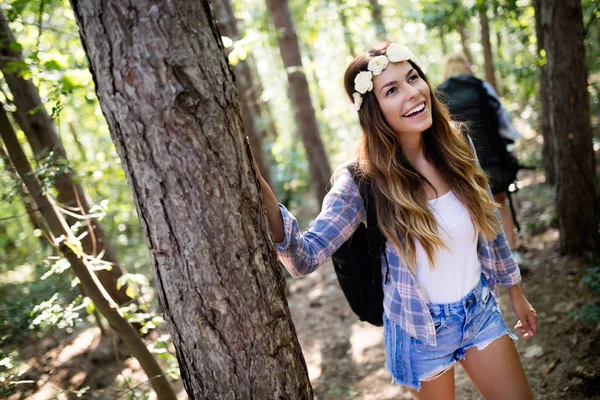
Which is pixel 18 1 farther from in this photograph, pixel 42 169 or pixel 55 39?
pixel 55 39

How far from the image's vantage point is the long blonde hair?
200 centimetres

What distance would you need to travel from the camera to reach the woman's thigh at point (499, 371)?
6.61 ft

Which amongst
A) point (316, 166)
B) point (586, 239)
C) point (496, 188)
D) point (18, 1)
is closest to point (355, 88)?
point (18, 1)

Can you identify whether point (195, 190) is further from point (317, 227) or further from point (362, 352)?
point (362, 352)

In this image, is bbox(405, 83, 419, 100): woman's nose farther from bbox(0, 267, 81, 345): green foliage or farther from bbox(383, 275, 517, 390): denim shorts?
bbox(0, 267, 81, 345): green foliage

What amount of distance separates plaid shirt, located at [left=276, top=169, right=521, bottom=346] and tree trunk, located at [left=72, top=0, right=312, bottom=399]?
25 centimetres

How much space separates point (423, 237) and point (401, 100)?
2.23 ft

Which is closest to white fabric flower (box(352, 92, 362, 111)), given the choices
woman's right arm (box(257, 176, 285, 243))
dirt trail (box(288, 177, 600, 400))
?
woman's right arm (box(257, 176, 285, 243))

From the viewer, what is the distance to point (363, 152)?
2.18 meters

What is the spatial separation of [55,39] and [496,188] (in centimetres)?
778

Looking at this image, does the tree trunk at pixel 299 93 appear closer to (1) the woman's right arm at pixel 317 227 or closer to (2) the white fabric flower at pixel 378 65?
(2) the white fabric flower at pixel 378 65

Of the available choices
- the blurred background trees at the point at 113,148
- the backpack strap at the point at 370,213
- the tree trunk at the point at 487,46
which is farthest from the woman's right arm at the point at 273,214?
the tree trunk at the point at 487,46

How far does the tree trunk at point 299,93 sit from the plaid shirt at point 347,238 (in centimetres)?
451

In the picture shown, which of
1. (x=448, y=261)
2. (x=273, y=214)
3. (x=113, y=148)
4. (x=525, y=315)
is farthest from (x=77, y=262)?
(x=113, y=148)
